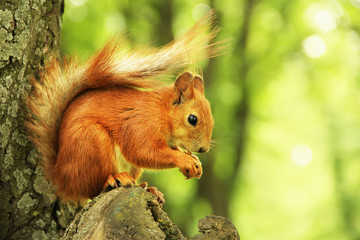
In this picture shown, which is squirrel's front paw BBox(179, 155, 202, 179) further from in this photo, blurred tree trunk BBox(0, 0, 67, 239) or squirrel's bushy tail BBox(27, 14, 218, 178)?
blurred tree trunk BBox(0, 0, 67, 239)

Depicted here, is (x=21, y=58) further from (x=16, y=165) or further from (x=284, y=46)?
(x=284, y=46)

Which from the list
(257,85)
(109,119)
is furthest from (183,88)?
(257,85)

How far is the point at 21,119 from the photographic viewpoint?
78.1 inches

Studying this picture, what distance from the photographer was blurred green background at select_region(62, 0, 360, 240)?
242 inches

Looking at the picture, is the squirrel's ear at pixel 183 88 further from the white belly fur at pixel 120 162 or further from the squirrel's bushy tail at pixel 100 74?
the white belly fur at pixel 120 162

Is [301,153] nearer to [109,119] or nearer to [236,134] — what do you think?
[236,134]

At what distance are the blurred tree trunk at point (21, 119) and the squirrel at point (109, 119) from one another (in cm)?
8

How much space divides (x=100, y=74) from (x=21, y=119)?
44 cm

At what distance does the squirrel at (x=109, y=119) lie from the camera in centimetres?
182

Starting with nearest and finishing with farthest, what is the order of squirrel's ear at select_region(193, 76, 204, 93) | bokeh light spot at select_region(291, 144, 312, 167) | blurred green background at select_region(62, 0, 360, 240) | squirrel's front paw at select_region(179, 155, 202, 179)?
squirrel's front paw at select_region(179, 155, 202, 179), squirrel's ear at select_region(193, 76, 204, 93), blurred green background at select_region(62, 0, 360, 240), bokeh light spot at select_region(291, 144, 312, 167)

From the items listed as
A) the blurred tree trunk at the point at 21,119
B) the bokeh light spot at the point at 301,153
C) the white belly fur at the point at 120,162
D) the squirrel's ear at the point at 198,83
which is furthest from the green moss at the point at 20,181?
the bokeh light spot at the point at 301,153

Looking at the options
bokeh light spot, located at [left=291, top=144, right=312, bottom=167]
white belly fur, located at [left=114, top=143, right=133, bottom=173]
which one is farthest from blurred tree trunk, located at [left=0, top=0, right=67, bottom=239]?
bokeh light spot, located at [left=291, top=144, right=312, bottom=167]

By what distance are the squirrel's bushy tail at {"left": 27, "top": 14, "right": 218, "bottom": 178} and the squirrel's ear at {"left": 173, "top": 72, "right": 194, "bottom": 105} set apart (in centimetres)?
14

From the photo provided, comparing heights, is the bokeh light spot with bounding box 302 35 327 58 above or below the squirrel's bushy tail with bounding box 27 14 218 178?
above
